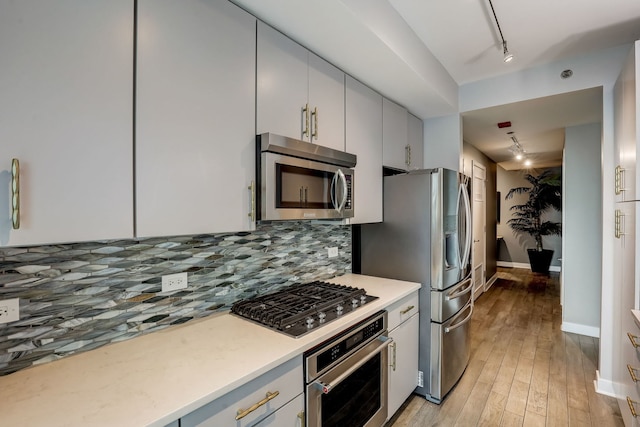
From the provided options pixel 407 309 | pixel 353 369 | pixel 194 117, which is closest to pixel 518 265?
pixel 407 309

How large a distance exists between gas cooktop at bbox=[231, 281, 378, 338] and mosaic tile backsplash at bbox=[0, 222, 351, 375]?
129mm

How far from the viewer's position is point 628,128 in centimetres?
197

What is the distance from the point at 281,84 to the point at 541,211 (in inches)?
300

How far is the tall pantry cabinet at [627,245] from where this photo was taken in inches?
68.9

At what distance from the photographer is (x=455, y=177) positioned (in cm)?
249

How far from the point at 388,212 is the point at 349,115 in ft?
2.79

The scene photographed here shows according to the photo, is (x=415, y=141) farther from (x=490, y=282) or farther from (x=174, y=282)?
(x=490, y=282)

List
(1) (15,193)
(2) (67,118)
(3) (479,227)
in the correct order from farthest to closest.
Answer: (3) (479,227), (2) (67,118), (1) (15,193)

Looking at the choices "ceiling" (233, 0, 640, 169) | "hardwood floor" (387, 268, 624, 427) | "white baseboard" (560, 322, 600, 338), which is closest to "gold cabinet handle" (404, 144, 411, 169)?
"ceiling" (233, 0, 640, 169)

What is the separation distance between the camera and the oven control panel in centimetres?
137

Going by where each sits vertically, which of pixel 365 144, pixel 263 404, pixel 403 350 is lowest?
pixel 403 350

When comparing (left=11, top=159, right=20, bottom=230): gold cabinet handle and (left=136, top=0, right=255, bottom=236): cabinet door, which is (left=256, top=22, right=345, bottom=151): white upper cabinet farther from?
(left=11, top=159, right=20, bottom=230): gold cabinet handle

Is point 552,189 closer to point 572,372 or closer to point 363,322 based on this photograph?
point 572,372

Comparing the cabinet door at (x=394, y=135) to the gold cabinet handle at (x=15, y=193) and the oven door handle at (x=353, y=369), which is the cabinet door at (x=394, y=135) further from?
the gold cabinet handle at (x=15, y=193)
